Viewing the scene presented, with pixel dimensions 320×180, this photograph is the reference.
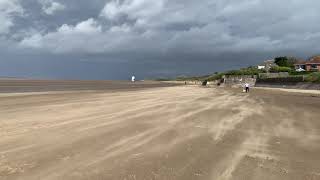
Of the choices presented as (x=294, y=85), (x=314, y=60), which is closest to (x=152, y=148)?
(x=294, y=85)

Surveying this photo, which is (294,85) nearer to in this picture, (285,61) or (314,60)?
(314,60)

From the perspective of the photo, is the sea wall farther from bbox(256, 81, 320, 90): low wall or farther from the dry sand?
the dry sand

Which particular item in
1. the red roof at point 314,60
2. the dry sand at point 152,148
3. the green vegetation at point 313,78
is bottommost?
the green vegetation at point 313,78

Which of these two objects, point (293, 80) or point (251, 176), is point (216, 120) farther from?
point (293, 80)

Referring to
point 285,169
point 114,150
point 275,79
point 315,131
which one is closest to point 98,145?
point 114,150

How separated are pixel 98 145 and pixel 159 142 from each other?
166 cm

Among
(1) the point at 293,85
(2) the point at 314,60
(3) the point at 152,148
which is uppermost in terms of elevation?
(2) the point at 314,60

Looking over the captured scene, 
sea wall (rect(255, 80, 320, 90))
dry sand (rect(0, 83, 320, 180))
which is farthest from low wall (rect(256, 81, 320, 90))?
dry sand (rect(0, 83, 320, 180))

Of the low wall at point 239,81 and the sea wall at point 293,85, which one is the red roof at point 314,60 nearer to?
the low wall at point 239,81

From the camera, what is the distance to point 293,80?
71.4 meters

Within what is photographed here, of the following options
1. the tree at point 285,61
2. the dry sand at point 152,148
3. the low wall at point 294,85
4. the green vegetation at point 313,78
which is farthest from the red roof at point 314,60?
the dry sand at point 152,148

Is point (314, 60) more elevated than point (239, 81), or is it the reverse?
point (314, 60)

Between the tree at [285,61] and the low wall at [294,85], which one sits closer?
the low wall at [294,85]

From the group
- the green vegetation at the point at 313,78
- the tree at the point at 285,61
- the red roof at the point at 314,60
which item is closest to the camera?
the green vegetation at the point at 313,78
